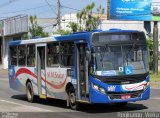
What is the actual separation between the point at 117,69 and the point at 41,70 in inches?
192

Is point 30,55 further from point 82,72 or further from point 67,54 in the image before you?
point 82,72

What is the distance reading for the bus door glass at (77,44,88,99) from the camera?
53.2ft

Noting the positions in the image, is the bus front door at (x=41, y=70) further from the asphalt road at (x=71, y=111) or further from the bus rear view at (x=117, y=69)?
the bus rear view at (x=117, y=69)

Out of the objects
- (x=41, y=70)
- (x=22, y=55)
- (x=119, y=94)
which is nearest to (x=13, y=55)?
(x=22, y=55)

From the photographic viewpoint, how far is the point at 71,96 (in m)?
17.3

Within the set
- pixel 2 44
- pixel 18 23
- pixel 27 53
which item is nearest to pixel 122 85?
pixel 27 53

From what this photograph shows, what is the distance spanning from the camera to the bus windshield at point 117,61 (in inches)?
618

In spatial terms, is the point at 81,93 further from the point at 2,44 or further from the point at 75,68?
the point at 2,44

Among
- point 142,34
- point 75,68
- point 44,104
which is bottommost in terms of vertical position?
point 44,104

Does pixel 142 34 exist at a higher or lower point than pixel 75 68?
higher

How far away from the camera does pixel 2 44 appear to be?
245 feet

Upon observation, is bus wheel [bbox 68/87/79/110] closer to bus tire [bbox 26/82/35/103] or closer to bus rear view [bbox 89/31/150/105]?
bus rear view [bbox 89/31/150/105]

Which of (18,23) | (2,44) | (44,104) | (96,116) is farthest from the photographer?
(2,44)

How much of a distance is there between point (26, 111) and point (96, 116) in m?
2.93
